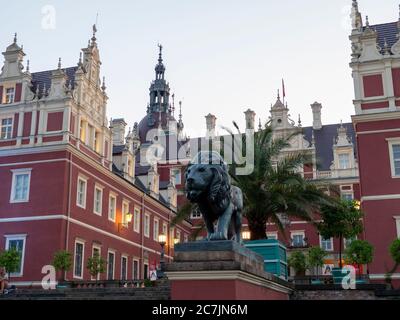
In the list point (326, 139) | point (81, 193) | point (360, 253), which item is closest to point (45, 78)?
point (81, 193)

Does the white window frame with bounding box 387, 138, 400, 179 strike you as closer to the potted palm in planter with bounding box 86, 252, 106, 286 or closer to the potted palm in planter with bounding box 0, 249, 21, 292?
the potted palm in planter with bounding box 86, 252, 106, 286

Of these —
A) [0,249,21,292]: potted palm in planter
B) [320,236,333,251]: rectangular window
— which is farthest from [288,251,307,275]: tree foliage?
[0,249,21,292]: potted palm in planter

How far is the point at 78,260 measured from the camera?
2995cm

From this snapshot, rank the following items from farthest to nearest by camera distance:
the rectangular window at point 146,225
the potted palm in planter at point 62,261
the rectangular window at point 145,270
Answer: the rectangular window at point 146,225
the rectangular window at point 145,270
the potted palm in planter at point 62,261

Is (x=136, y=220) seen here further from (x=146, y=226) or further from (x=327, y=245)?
(x=327, y=245)

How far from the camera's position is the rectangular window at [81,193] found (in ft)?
100

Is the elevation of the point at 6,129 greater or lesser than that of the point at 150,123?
lesser

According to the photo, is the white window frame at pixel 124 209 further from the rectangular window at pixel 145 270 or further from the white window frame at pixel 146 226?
the rectangular window at pixel 145 270

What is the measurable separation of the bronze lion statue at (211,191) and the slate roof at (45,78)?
2502 centimetres

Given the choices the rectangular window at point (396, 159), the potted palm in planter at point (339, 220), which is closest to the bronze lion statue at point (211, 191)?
the potted palm in planter at point (339, 220)

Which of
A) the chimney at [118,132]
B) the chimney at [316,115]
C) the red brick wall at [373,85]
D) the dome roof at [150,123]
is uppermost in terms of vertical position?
→ the dome roof at [150,123]

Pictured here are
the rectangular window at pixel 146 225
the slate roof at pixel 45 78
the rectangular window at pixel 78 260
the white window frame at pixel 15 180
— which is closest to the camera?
the white window frame at pixel 15 180

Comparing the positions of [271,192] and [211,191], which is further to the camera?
[271,192]

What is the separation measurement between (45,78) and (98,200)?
8470mm
